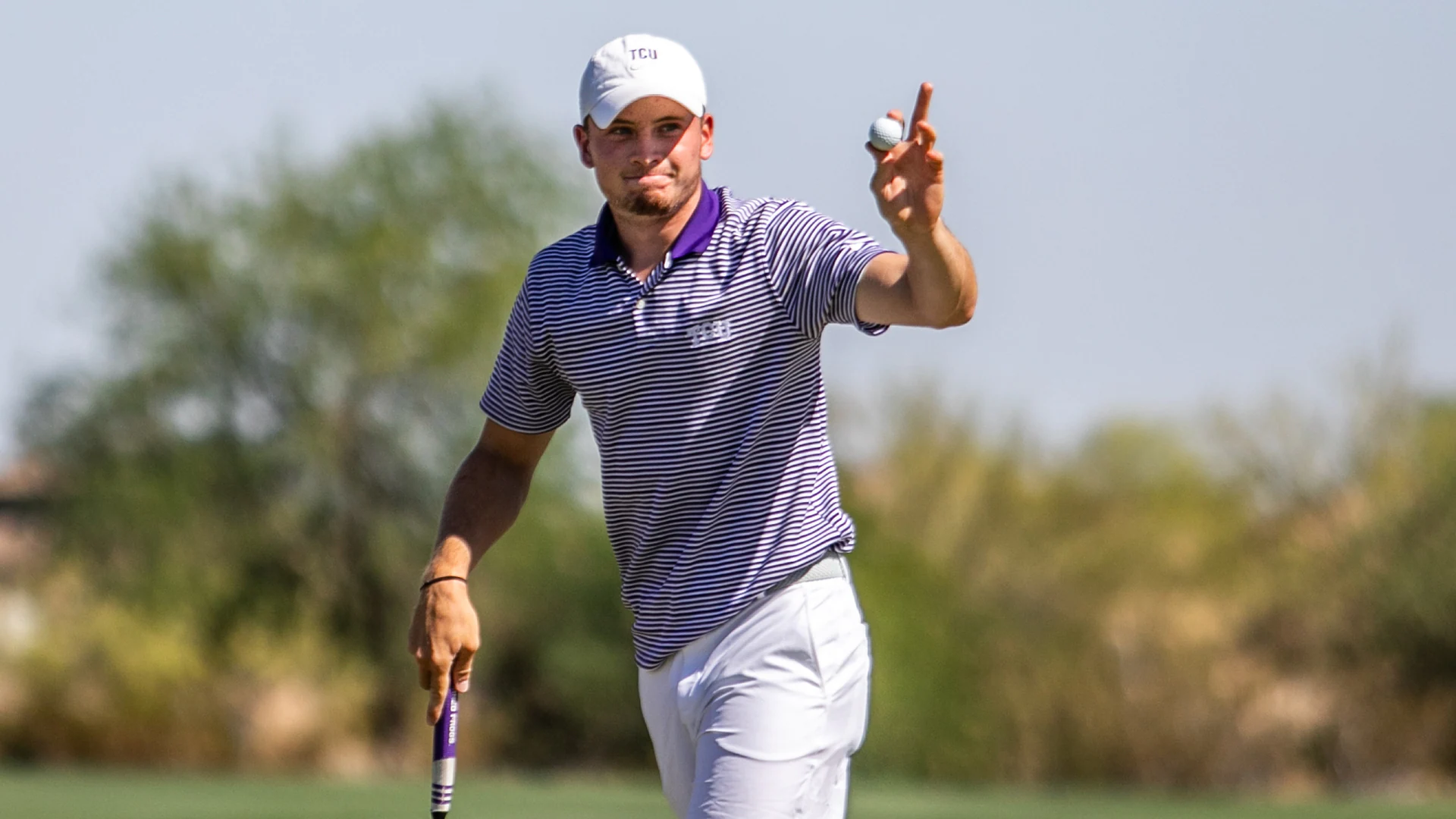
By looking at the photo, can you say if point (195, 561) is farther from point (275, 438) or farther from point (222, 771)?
point (222, 771)

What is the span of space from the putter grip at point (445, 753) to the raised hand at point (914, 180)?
5.65 feet

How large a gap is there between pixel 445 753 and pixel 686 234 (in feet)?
4.79

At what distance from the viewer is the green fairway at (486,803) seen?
22.1 metres

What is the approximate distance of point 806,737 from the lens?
518 cm

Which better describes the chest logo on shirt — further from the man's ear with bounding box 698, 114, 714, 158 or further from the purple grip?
the purple grip

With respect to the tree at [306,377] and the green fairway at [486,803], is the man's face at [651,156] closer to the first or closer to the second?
the green fairway at [486,803]

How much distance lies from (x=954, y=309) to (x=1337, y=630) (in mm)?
37340

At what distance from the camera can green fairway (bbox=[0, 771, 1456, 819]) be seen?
870 inches

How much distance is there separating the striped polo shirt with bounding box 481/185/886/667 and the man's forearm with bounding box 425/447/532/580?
0.45m

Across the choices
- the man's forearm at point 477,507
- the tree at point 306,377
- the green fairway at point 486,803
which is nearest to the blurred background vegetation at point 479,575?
the tree at point 306,377

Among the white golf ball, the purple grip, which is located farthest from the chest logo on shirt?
the purple grip

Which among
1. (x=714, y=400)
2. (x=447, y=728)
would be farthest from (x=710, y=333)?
(x=447, y=728)

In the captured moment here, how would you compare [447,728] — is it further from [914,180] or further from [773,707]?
[914,180]

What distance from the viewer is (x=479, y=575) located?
41906 millimetres
